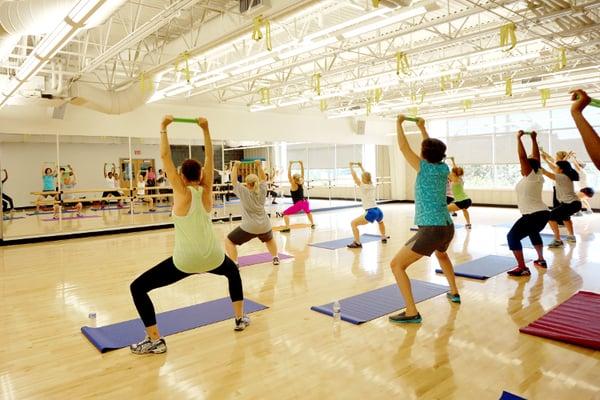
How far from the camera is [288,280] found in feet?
15.8

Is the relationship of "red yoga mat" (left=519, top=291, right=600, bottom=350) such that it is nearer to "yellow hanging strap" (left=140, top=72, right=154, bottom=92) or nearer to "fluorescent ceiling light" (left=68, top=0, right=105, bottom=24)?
"fluorescent ceiling light" (left=68, top=0, right=105, bottom=24)

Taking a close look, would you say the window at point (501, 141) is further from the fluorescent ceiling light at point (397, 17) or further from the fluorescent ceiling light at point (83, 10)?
the fluorescent ceiling light at point (83, 10)

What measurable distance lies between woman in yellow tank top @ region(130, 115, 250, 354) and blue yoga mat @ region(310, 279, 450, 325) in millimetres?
1213

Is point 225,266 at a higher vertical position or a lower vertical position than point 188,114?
lower

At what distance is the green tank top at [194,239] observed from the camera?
278cm

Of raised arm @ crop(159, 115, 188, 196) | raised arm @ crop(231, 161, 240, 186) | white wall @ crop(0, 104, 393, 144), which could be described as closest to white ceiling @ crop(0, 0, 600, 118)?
white wall @ crop(0, 104, 393, 144)

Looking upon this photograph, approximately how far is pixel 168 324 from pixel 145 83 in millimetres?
5468

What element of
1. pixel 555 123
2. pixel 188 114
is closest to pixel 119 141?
pixel 188 114

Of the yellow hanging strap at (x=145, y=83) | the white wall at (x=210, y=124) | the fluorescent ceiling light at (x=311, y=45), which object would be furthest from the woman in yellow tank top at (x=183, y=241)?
the white wall at (x=210, y=124)

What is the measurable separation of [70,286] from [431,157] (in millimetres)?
4050

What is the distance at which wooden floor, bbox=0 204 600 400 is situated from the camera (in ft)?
7.91

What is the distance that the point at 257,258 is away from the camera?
19.5 feet

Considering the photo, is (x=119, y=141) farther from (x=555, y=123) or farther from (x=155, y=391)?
(x=555, y=123)

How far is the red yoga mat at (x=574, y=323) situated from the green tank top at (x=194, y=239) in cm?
230
